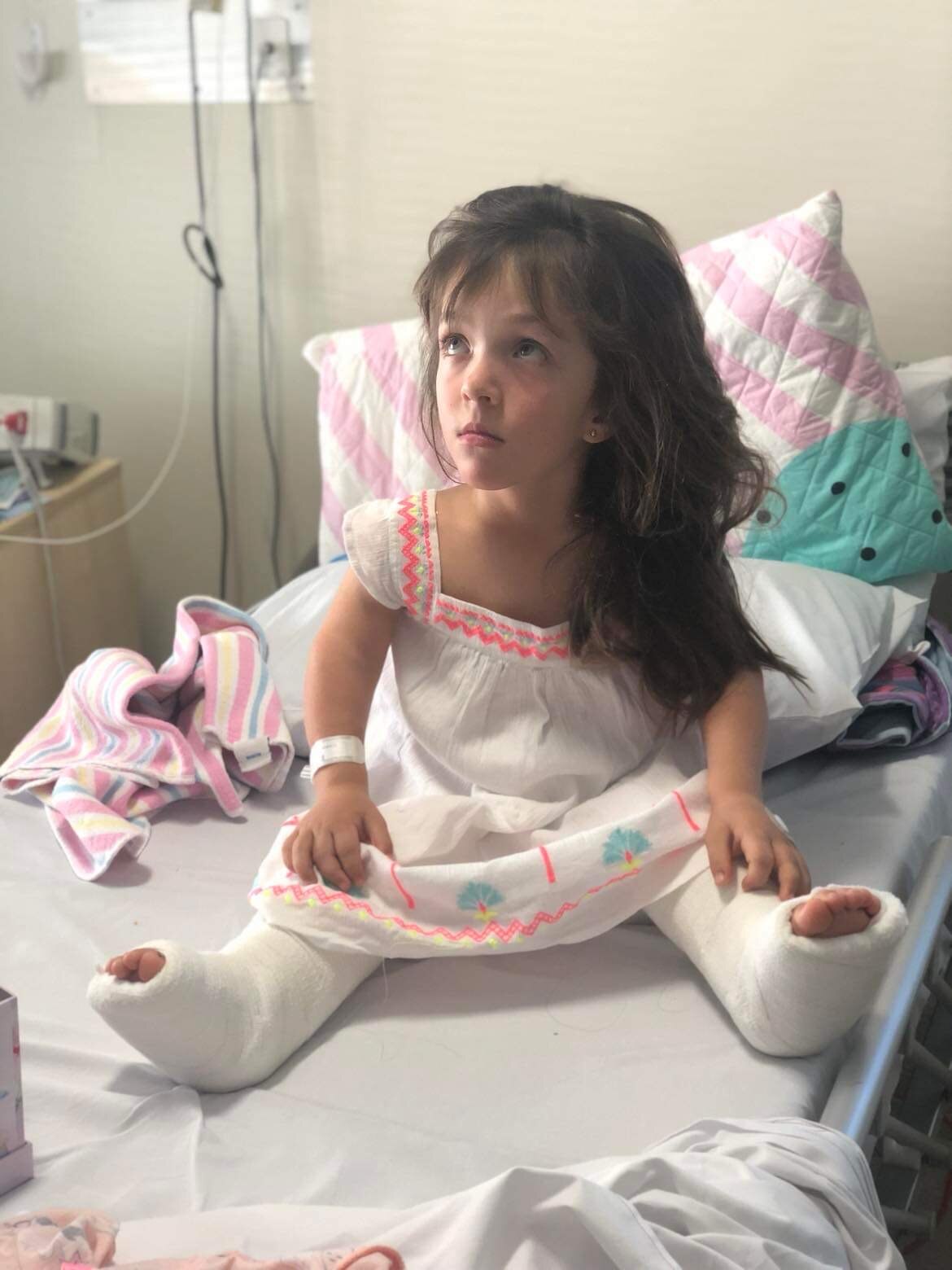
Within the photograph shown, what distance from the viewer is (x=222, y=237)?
2254mm

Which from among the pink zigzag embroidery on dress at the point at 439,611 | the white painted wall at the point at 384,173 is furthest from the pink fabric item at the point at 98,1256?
the white painted wall at the point at 384,173

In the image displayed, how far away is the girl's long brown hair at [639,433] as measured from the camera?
1.13 meters

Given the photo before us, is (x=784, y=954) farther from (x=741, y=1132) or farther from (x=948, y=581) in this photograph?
(x=948, y=581)

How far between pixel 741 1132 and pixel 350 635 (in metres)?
0.58

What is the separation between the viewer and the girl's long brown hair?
1126 millimetres

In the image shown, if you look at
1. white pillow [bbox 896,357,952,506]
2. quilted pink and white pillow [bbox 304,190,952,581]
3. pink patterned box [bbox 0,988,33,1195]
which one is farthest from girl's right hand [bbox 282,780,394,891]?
white pillow [bbox 896,357,952,506]

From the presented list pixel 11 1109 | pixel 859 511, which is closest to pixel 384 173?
pixel 859 511

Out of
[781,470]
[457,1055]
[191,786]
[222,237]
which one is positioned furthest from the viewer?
[222,237]

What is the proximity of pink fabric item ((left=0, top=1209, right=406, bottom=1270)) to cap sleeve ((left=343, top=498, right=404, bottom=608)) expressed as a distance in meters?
0.61

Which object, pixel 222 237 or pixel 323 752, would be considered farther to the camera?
pixel 222 237

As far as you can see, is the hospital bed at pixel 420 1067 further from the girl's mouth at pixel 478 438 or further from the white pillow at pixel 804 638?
the girl's mouth at pixel 478 438

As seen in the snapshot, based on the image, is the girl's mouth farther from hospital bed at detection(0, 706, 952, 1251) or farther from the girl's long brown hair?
hospital bed at detection(0, 706, 952, 1251)

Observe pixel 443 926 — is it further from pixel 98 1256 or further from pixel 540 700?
pixel 98 1256

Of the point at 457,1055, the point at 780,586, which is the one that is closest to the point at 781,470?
the point at 780,586
